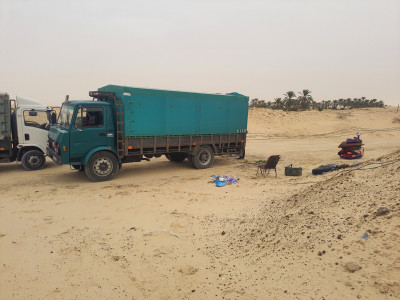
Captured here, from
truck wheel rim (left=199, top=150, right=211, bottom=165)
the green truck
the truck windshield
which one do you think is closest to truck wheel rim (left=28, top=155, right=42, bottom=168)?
the green truck

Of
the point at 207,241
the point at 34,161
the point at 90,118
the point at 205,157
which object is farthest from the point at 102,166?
the point at 207,241

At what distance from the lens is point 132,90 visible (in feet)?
28.2

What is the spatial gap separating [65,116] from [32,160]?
250 centimetres

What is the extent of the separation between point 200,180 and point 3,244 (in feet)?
17.8

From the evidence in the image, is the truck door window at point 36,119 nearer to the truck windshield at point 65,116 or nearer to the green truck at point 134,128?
the green truck at point 134,128

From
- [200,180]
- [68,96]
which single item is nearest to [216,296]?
[200,180]

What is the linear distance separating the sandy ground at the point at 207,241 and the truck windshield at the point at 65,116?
2.08 m

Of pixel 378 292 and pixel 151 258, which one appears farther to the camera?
pixel 151 258

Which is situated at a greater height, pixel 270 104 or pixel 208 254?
pixel 270 104

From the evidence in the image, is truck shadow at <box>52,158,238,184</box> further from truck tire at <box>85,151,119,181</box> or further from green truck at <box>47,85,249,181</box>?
green truck at <box>47,85,249,181</box>

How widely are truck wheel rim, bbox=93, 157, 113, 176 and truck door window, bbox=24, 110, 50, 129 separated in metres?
2.97

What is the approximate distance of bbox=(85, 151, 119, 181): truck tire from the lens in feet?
27.8

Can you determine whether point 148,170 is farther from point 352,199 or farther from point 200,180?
point 352,199

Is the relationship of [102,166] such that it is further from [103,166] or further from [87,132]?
[87,132]
